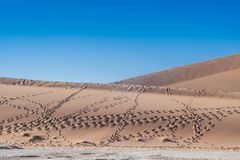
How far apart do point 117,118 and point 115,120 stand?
0.30 meters

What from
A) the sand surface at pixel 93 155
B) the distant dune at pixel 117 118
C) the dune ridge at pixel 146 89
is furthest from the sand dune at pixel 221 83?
the sand surface at pixel 93 155

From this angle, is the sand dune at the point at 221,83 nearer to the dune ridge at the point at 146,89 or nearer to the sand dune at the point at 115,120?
the dune ridge at the point at 146,89

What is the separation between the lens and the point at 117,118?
2080 cm

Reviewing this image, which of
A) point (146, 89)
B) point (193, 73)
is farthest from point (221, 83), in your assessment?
point (146, 89)

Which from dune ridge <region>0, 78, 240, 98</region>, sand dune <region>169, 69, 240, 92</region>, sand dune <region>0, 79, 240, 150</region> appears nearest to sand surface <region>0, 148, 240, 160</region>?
sand dune <region>0, 79, 240, 150</region>

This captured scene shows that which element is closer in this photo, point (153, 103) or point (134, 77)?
point (153, 103)

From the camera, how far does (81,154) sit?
476 inches

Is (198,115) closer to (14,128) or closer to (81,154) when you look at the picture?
(14,128)

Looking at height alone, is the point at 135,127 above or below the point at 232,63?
below

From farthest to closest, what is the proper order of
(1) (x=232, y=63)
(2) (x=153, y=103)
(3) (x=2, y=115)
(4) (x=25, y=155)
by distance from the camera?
(1) (x=232, y=63) < (2) (x=153, y=103) < (3) (x=2, y=115) < (4) (x=25, y=155)

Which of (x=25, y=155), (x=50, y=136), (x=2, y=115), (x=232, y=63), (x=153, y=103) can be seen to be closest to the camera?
(x=25, y=155)

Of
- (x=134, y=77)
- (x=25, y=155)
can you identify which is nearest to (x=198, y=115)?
(x=25, y=155)

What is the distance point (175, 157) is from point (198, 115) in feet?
31.6

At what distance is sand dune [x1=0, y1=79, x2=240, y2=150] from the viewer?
17.8 meters
